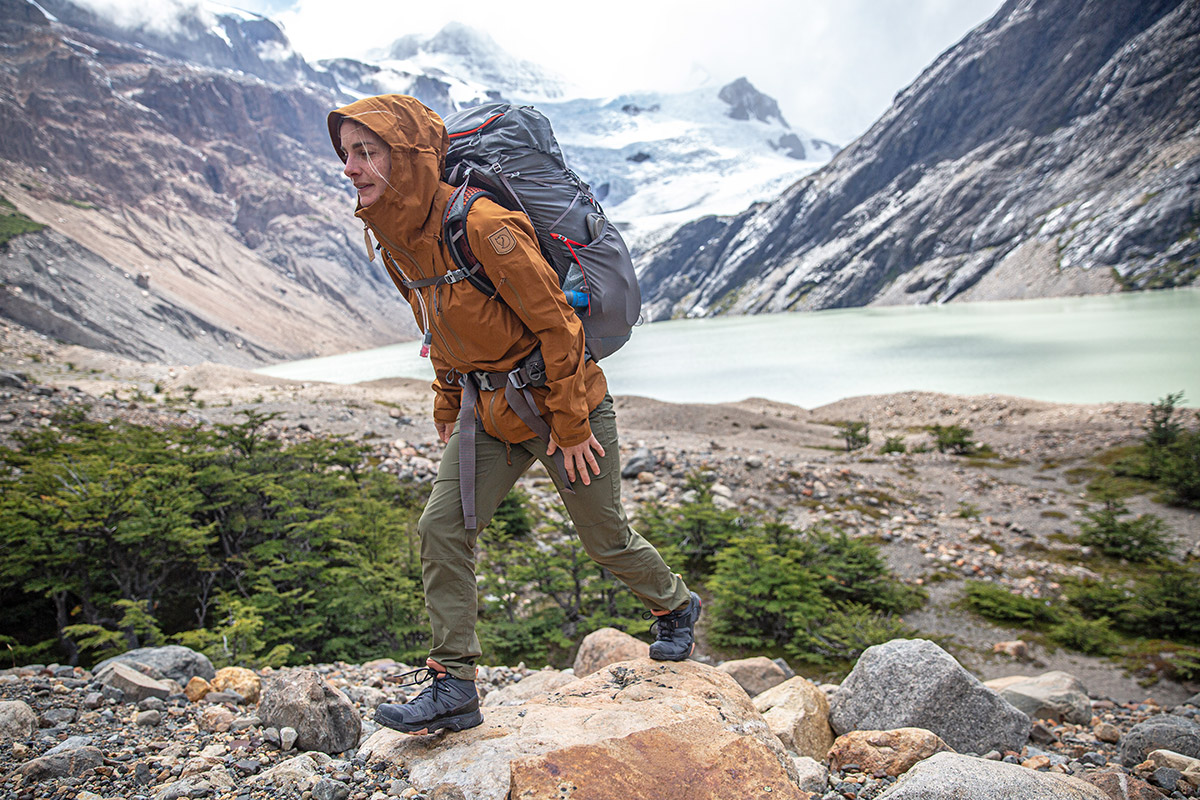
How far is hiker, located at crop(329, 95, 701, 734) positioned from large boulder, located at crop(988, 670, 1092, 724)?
12.4ft

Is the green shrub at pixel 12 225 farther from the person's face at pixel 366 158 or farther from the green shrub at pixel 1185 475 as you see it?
the green shrub at pixel 1185 475

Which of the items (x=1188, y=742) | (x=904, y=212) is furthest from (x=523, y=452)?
(x=904, y=212)

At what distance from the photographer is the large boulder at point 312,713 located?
3.17 meters

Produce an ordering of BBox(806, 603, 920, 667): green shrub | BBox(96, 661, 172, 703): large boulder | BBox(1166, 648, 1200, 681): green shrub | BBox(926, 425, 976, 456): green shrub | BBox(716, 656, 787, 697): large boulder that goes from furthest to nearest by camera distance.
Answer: BBox(926, 425, 976, 456): green shrub → BBox(806, 603, 920, 667): green shrub → BBox(1166, 648, 1200, 681): green shrub → BBox(716, 656, 787, 697): large boulder → BBox(96, 661, 172, 703): large boulder

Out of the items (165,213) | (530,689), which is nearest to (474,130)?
(530,689)

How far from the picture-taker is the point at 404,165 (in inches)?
103

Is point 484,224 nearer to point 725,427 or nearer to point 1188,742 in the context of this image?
point 1188,742

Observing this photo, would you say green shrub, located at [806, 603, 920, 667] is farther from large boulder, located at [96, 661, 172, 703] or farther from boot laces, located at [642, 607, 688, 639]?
large boulder, located at [96, 661, 172, 703]

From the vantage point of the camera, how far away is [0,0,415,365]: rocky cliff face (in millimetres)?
82312

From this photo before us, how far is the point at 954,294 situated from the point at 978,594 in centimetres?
10734

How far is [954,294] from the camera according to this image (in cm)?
9975

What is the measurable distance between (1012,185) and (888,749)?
419 ft

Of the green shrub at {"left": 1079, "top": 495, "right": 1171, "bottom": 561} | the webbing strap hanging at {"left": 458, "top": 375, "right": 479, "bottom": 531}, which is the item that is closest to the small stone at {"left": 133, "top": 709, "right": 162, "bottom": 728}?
the webbing strap hanging at {"left": 458, "top": 375, "right": 479, "bottom": 531}

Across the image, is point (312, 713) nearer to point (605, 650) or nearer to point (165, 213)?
point (605, 650)
